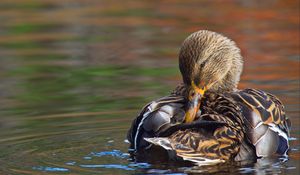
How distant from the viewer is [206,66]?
32.8ft

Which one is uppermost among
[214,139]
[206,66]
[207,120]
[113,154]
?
[206,66]

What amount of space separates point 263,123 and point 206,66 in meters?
1.03

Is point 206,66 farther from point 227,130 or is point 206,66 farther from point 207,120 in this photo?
point 227,130

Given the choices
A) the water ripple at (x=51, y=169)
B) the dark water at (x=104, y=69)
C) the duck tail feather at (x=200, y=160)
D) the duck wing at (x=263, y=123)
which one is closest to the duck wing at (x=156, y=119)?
the dark water at (x=104, y=69)

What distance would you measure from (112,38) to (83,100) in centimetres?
531

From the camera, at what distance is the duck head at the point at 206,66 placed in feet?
31.8

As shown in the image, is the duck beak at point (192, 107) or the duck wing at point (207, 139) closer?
the duck wing at point (207, 139)

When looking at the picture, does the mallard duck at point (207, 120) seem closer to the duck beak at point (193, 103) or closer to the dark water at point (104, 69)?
the duck beak at point (193, 103)

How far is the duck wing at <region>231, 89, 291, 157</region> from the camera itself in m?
9.12

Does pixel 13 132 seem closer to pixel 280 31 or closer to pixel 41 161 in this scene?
pixel 41 161

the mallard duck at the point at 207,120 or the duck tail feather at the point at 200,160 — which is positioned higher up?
the mallard duck at the point at 207,120

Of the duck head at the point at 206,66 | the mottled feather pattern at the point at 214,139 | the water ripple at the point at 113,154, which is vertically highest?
the duck head at the point at 206,66

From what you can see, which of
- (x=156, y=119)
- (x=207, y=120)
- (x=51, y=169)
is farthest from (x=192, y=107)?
(x=51, y=169)

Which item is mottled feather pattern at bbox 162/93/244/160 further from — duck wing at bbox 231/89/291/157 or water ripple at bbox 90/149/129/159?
water ripple at bbox 90/149/129/159
